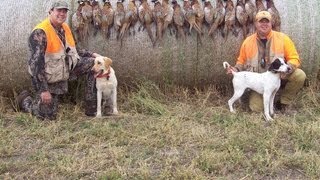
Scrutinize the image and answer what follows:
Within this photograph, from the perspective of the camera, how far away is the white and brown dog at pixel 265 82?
744 centimetres

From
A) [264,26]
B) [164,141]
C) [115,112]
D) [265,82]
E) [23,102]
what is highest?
[264,26]

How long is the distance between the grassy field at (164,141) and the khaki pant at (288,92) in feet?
0.58

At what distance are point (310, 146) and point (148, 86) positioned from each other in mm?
2879

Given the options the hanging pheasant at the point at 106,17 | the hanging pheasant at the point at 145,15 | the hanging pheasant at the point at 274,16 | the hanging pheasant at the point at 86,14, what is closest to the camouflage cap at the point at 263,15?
the hanging pheasant at the point at 274,16

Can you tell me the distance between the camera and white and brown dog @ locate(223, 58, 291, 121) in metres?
7.44

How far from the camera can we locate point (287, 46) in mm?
7844

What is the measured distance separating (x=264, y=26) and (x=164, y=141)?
2305 mm

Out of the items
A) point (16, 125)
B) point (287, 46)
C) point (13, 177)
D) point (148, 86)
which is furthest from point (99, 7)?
point (13, 177)

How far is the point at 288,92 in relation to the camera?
805cm

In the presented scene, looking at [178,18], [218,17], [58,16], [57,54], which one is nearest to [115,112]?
[57,54]

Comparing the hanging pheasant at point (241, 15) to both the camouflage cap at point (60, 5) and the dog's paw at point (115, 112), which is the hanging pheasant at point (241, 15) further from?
the camouflage cap at point (60, 5)

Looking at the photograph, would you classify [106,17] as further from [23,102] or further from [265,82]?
[265,82]

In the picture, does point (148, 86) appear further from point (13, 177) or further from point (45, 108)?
point (13, 177)

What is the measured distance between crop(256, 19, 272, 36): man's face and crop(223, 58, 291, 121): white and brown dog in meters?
0.50
